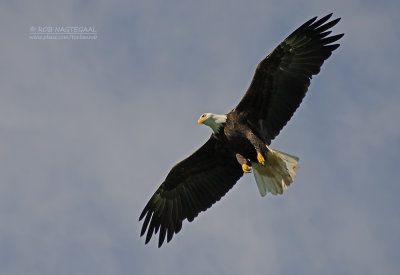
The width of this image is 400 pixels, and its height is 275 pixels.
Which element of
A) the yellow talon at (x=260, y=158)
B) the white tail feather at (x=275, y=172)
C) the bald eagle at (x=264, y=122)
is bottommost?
the white tail feather at (x=275, y=172)

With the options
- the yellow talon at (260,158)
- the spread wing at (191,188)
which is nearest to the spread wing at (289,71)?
the yellow talon at (260,158)

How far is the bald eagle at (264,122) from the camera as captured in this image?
13.4 m

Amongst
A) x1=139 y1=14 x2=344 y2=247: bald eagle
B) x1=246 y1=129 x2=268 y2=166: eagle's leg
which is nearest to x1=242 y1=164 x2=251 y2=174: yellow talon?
x1=139 y1=14 x2=344 y2=247: bald eagle

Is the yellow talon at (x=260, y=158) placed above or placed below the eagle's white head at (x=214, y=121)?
below

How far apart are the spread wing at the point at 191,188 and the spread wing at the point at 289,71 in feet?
4.37

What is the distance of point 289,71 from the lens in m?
13.4

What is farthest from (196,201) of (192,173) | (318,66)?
(318,66)

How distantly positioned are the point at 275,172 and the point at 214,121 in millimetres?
1489

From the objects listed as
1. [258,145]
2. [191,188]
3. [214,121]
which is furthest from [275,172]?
[191,188]

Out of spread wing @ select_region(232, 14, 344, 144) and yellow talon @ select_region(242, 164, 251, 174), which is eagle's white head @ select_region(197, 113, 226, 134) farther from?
yellow talon @ select_region(242, 164, 251, 174)

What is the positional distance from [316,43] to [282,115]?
56.3 inches

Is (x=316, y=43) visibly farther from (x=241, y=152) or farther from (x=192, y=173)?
(x=192, y=173)

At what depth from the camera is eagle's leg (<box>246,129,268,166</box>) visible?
13469mm

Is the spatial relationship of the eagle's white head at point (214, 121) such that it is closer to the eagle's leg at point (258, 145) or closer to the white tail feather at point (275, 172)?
the eagle's leg at point (258, 145)
